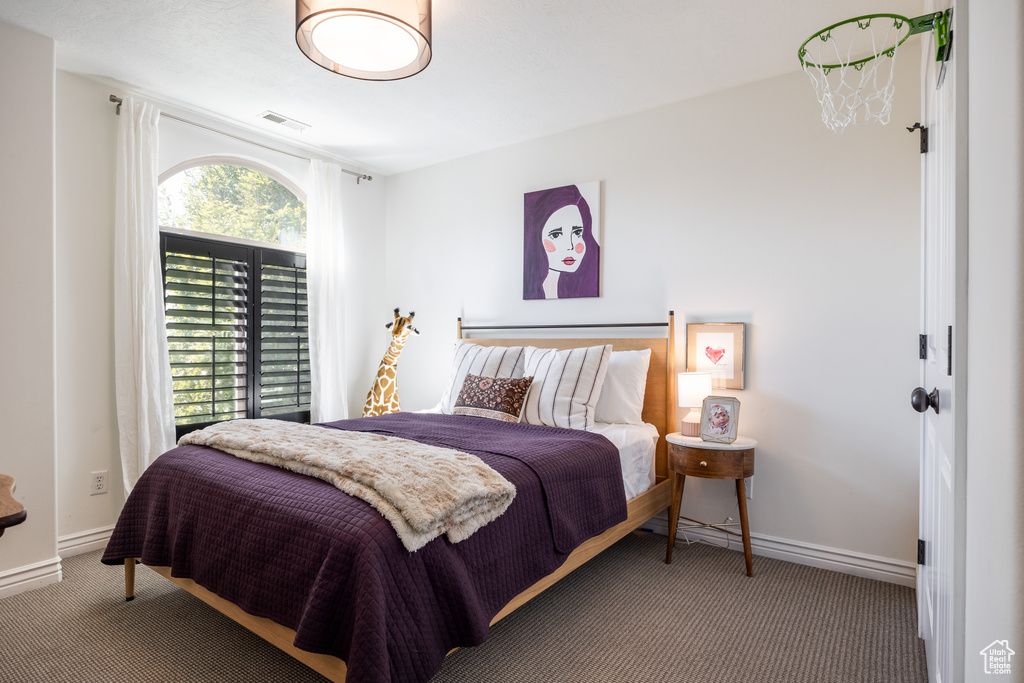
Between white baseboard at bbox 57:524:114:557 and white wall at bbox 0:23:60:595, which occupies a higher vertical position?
white wall at bbox 0:23:60:595

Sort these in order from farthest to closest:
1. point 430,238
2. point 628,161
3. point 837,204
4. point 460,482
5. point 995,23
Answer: point 430,238 → point 628,161 → point 837,204 → point 460,482 → point 995,23

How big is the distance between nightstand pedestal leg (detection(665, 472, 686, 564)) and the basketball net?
6.05 feet

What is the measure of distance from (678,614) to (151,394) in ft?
9.86

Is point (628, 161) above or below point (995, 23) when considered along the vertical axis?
above

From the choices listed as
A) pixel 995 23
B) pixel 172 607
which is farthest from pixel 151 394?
pixel 995 23

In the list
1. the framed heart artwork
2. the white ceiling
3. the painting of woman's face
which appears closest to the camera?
the white ceiling

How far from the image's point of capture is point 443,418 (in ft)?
10.4

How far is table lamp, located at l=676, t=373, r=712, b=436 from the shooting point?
9.52 ft

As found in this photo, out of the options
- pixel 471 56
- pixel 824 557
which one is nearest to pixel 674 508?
pixel 824 557

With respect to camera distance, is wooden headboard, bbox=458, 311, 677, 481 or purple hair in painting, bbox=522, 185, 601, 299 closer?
wooden headboard, bbox=458, 311, 677, 481

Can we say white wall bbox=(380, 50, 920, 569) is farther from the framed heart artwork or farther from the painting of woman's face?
the painting of woman's face

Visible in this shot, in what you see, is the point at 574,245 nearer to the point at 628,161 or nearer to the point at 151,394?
the point at 628,161

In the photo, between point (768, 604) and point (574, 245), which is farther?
point (574, 245)

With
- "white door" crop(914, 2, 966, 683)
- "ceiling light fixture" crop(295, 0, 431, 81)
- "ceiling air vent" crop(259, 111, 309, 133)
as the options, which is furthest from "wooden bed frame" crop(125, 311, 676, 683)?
"ceiling light fixture" crop(295, 0, 431, 81)
